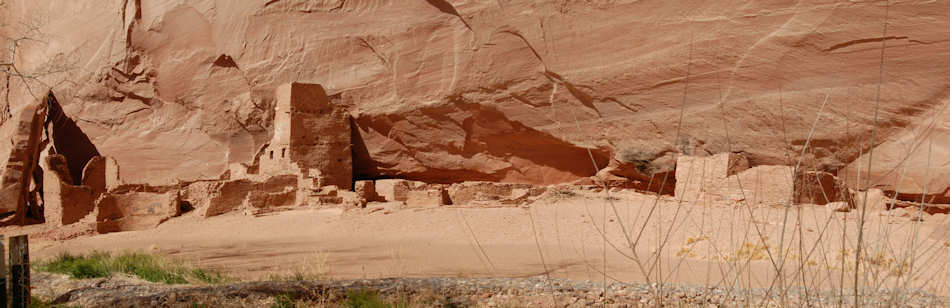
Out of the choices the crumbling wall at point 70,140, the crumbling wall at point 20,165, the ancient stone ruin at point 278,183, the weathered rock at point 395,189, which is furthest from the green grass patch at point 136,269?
the crumbling wall at point 70,140

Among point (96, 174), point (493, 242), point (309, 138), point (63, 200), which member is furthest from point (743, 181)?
point (96, 174)

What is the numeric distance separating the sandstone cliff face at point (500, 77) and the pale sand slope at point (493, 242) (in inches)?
61.3

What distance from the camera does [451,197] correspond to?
1291 centimetres

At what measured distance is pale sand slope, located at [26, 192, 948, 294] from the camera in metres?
6.08

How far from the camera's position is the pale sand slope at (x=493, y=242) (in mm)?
6078

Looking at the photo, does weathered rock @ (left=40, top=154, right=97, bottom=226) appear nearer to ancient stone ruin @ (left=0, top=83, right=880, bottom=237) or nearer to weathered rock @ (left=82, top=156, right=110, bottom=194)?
ancient stone ruin @ (left=0, top=83, right=880, bottom=237)

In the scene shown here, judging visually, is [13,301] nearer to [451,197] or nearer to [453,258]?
[453,258]

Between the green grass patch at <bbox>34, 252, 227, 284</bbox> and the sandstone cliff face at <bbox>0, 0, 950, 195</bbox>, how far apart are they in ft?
11.2

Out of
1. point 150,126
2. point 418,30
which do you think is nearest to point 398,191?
point 418,30

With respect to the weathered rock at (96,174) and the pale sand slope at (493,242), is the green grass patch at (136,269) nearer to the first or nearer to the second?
the pale sand slope at (493,242)

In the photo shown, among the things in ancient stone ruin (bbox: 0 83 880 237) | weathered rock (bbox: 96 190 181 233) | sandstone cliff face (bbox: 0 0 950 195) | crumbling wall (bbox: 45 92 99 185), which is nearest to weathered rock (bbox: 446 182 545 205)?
ancient stone ruin (bbox: 0 83 880 237)

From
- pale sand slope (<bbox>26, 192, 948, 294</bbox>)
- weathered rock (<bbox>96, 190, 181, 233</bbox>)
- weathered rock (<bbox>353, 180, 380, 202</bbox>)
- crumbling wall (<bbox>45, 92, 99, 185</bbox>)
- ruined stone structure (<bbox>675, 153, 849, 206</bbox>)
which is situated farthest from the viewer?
crumbling wall (<bbox>45, 92, 99, 185</bbox>)

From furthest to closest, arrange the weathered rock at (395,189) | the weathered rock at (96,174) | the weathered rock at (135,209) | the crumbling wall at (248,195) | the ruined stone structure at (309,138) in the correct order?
the weathered rock at (96,174), the ruined stone structure at (309,138), the weathered rock at (395,189), the weathered rock at (135,209), the crumbling wall at (248,195)

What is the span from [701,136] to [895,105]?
318 cm
